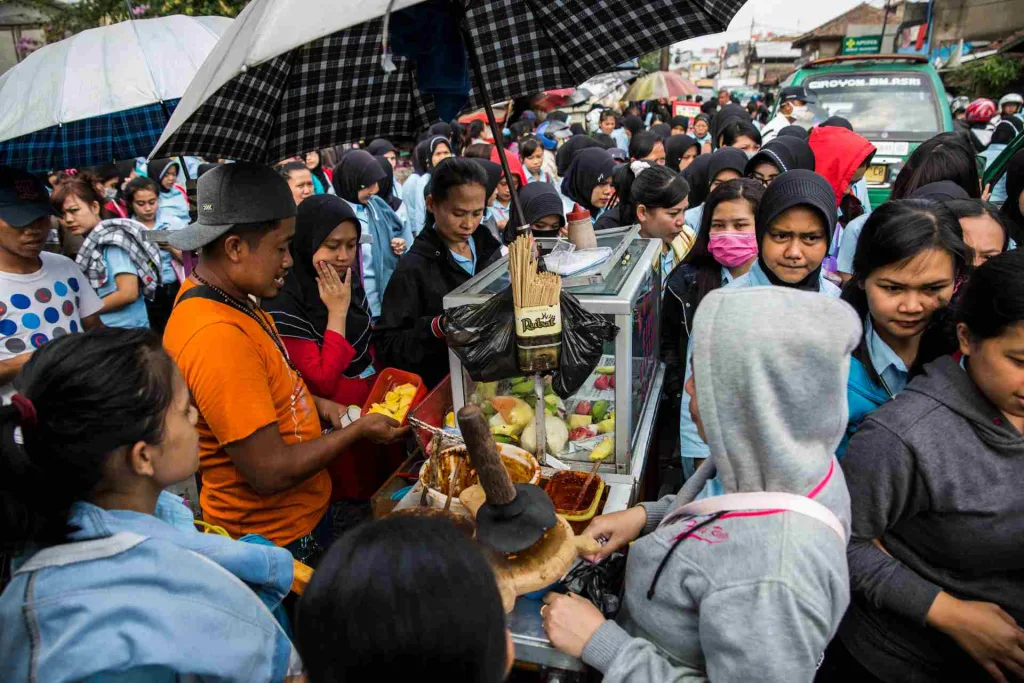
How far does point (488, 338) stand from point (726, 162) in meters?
3.79

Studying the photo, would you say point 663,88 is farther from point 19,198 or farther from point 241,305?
point 241,305

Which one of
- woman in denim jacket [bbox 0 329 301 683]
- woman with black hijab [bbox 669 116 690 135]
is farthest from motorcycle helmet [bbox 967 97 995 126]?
woman in denim jacket [bbox 0 329 301 683]

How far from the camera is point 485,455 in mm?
1374

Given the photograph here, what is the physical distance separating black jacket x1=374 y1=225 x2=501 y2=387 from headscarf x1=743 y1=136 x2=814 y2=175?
9.07 feet

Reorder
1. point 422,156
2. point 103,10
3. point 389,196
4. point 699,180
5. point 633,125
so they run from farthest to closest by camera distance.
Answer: point 103,10 → point 633,125 → point 422,156 → point 389,196 → point 699,180

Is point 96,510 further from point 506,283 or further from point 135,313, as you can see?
point 135,313

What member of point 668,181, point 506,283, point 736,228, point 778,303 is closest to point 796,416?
point 778,303

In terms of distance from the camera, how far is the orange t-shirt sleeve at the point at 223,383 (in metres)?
1.78

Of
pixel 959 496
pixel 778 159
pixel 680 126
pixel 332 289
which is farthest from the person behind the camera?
pixel 680 126

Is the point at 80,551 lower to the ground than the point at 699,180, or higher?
higher

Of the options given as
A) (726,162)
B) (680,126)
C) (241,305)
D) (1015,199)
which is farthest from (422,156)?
(680,126)

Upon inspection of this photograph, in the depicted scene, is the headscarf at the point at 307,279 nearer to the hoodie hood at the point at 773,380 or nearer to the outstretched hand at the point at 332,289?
the outstretched hand at the point at 332,289

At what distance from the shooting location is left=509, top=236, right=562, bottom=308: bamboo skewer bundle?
5.90 feet

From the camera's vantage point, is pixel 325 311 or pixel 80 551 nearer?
pixel 80 551
